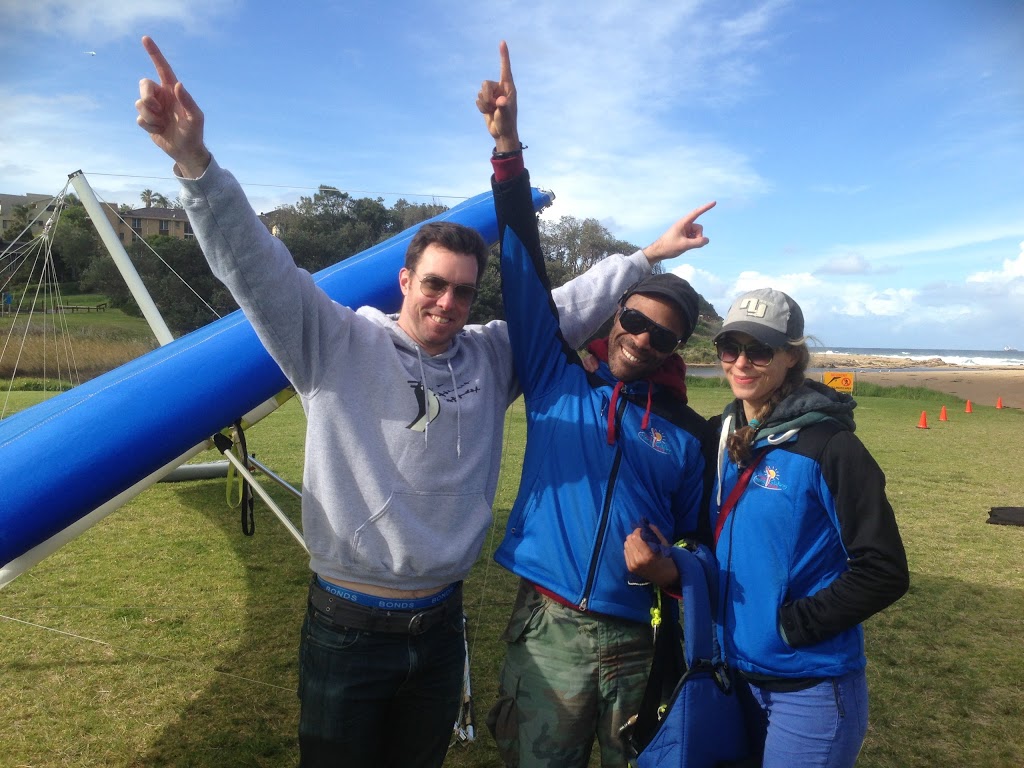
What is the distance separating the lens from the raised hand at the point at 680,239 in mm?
2414

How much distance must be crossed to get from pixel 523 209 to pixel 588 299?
395 mm

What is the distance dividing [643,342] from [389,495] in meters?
0.86

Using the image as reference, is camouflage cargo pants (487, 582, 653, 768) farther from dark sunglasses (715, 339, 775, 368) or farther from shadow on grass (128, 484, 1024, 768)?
shadow on grass (128, 484, 1024, 768)

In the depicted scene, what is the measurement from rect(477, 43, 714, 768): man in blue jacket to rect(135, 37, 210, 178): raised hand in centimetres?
81

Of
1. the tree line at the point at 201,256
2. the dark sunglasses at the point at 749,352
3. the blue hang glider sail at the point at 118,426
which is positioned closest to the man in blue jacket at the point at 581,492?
the dark sunglasses at the point at 749,352

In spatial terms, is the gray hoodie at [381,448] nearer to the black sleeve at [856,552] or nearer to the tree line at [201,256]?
the black sleeve at [856,552]

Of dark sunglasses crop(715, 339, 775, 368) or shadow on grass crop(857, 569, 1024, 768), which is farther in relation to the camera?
shadow on grass crop(857, 569, 1024, 768)

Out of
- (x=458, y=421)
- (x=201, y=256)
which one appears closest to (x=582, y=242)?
(x=201, y=256)

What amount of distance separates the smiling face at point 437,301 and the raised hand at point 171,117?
0.64 meters

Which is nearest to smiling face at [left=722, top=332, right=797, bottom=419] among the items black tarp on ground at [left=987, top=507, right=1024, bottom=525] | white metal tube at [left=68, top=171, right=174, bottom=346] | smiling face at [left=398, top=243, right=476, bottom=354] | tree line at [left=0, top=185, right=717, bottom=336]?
smiling face at [left=398, top=243, right=476, bottom=354]

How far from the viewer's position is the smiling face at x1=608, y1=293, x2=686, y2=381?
2109 mm

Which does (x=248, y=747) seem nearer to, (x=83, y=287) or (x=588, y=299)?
(x=588, y=299)

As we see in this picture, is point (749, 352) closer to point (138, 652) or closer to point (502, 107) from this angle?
point (502, 107)

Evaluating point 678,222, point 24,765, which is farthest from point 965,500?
point 24,765
